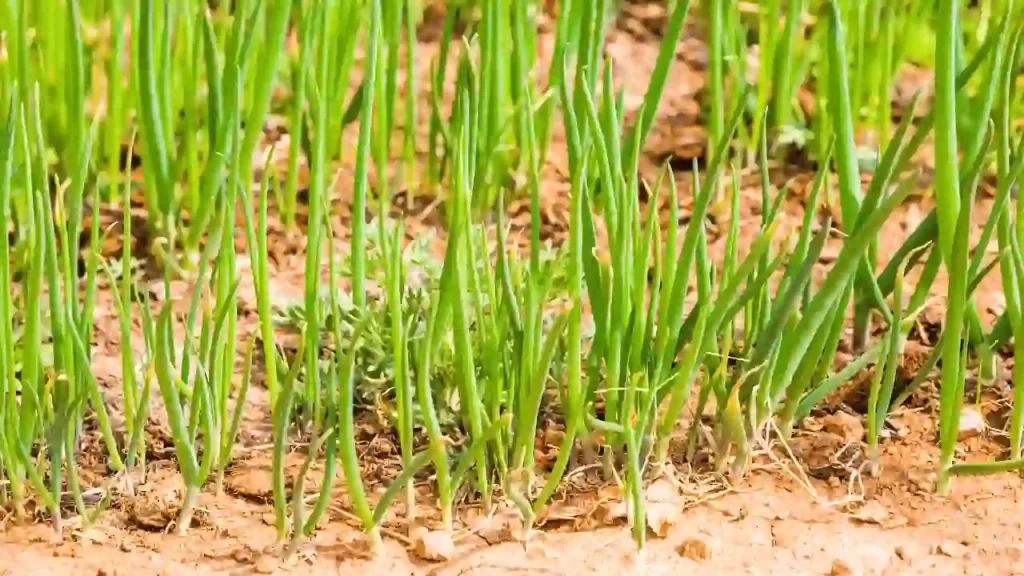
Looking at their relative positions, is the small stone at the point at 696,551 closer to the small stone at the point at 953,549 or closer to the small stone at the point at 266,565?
the small stone at the point at 953,549

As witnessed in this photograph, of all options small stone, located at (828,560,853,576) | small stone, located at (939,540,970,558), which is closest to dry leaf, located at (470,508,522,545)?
small stone, located at (828,560,853,576)

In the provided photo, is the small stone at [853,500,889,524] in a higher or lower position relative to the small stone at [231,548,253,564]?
higher

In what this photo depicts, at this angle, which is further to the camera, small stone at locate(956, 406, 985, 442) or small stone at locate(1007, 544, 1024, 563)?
small stone at locate(956, 406, 985, 442)

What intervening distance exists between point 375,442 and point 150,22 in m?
0.51

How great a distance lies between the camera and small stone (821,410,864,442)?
3.83 ft

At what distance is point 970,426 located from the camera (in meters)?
1.16

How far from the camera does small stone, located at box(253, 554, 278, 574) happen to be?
3.24 feet

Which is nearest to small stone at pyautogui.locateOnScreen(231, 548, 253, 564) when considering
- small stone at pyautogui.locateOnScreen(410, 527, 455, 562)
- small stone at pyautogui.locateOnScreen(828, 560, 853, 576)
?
small stone at pyautogui.locateOnScreen(410, 527, 455, 562)

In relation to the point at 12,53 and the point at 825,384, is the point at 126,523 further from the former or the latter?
the point at 825,384

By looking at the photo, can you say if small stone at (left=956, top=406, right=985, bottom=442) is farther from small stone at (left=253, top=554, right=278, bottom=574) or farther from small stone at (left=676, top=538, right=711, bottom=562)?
small stone at (left=253, top=554, right=278, bottom=574)

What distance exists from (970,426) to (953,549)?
185 mm

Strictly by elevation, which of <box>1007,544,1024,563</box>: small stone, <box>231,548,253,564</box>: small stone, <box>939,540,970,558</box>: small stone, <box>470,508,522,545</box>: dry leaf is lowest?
<box>231,548,253,564</box>: small stone

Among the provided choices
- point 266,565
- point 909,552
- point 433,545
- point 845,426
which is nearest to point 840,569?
point 909,552

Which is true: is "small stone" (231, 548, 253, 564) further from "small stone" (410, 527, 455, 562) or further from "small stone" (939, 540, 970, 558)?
"small stone" (939, 540, 970, 558)
